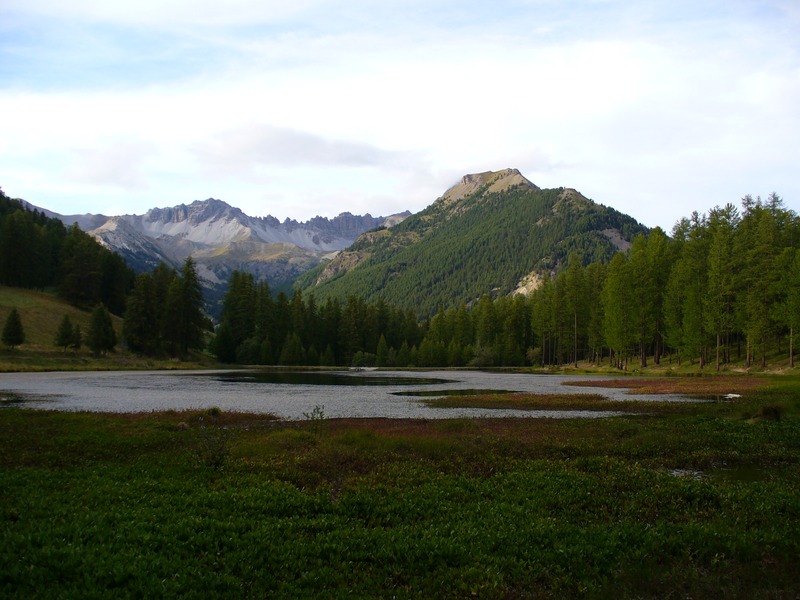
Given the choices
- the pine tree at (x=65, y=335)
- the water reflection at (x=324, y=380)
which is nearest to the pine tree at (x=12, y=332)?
the pine tree at (x=65, y=335)

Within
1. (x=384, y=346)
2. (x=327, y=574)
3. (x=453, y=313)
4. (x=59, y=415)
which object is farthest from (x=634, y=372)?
(x=327, y=574)

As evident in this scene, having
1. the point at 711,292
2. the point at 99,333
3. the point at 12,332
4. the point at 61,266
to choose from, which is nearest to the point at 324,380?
the point at 99,333

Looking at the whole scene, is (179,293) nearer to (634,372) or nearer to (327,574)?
(634,372)

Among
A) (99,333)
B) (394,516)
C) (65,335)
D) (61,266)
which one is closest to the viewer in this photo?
(394,516)

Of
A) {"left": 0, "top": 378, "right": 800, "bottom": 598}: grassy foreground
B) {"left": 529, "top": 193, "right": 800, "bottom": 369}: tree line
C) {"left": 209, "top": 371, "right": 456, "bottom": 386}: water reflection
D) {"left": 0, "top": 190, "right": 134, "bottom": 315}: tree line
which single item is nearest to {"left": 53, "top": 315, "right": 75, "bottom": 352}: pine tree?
{"left": 209, "top": 371, "right": 456, "bottom": 386}: water reflection

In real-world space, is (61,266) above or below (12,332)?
above

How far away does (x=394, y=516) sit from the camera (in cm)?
1412

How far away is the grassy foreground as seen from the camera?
10.4 meters

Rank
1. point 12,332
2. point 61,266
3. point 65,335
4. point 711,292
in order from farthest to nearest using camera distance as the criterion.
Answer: point 61,266
point 65,335
point 12,332
point 711,292

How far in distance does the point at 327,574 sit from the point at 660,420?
28298mm

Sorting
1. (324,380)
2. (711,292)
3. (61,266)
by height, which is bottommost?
(324,380)

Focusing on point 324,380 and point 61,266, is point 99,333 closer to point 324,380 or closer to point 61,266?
point 61,266

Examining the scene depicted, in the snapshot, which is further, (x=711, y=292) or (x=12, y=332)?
(x=12, y=332)

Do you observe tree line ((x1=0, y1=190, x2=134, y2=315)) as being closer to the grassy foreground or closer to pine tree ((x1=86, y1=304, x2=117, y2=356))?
pine tree ((x1=86, y1=304, x2=117, y2=356))
